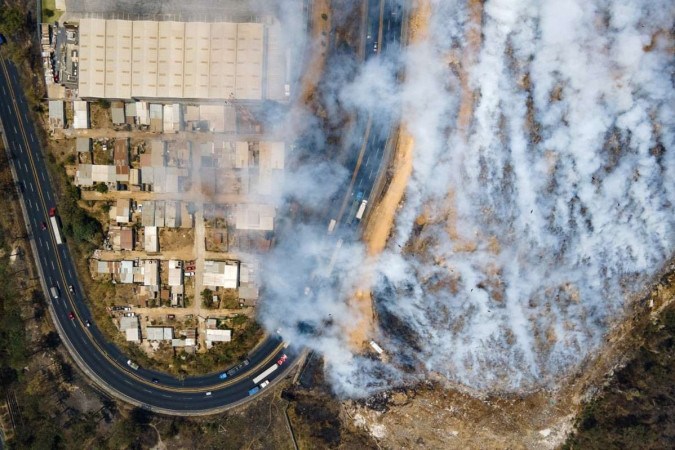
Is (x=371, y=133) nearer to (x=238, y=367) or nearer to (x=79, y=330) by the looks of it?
(x=238, y=367)

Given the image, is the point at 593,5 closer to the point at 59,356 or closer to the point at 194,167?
the point at 194,167

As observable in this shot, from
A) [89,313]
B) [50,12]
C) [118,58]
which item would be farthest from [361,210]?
[50,12]

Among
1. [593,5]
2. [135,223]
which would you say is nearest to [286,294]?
[135,223]

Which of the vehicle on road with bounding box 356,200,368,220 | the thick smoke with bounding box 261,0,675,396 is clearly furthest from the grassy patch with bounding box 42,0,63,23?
the vehicle on road with bounding box 356,200,368,220

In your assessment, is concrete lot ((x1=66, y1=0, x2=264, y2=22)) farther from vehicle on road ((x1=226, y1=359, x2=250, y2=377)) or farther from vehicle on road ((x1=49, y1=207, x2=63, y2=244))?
vehicle on road ((x1=226, y1=359, x2=250, y2=377))

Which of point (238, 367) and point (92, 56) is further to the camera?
point (238, 367)

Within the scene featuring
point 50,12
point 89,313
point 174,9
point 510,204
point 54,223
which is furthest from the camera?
point 89,313

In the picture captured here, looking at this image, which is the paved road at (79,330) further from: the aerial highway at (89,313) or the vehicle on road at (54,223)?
the vehicle on road at (54,223)
